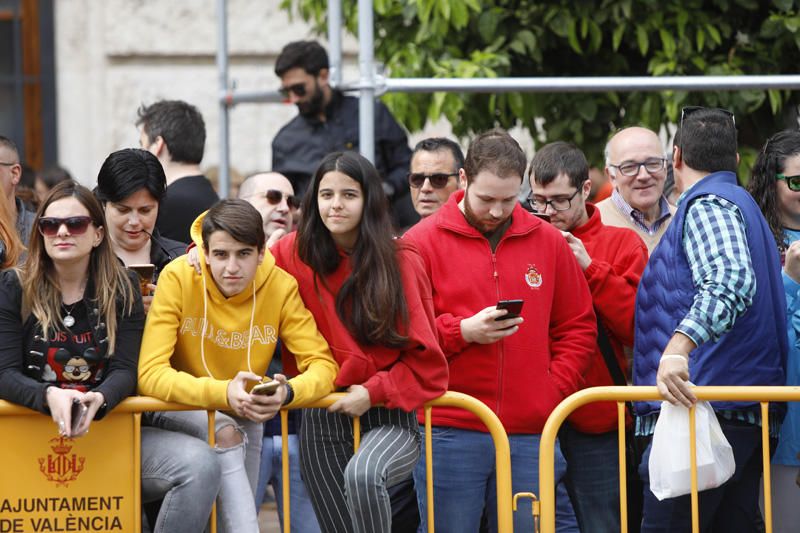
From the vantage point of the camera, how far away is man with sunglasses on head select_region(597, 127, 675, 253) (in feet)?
19.3

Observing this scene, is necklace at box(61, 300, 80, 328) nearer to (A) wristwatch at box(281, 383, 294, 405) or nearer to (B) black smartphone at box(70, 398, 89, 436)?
Result: (B) black smartphone at box(70, 398, 89, 436)

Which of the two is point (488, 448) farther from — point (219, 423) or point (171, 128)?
point (171, 128)

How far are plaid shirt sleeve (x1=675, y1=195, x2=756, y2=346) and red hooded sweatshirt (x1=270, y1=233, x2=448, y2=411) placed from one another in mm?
858

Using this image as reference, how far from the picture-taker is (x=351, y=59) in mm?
10945

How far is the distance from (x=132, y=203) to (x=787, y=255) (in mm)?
2429

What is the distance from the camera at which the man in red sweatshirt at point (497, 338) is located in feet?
17.2

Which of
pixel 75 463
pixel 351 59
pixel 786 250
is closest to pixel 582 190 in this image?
pixel 786 250

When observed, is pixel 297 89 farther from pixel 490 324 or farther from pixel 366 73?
pixel 490 324

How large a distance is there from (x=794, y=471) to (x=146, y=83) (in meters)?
7.07

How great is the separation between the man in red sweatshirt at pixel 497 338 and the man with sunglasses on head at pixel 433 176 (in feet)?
2.68

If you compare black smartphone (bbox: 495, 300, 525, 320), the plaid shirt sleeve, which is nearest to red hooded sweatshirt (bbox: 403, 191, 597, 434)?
black smartphone (bbox: 495, 300, 525, 320)

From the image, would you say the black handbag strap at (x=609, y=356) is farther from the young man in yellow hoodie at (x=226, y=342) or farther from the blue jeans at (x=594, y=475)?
the young man in yellow hoodie at (x=226, y=342)

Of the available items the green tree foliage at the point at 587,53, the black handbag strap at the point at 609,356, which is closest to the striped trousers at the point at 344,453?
the black handbag strap at the point at 609,356

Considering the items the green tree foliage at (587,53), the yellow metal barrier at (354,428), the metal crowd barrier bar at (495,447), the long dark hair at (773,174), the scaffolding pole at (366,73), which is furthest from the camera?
the green tree foliage at (587,53)
